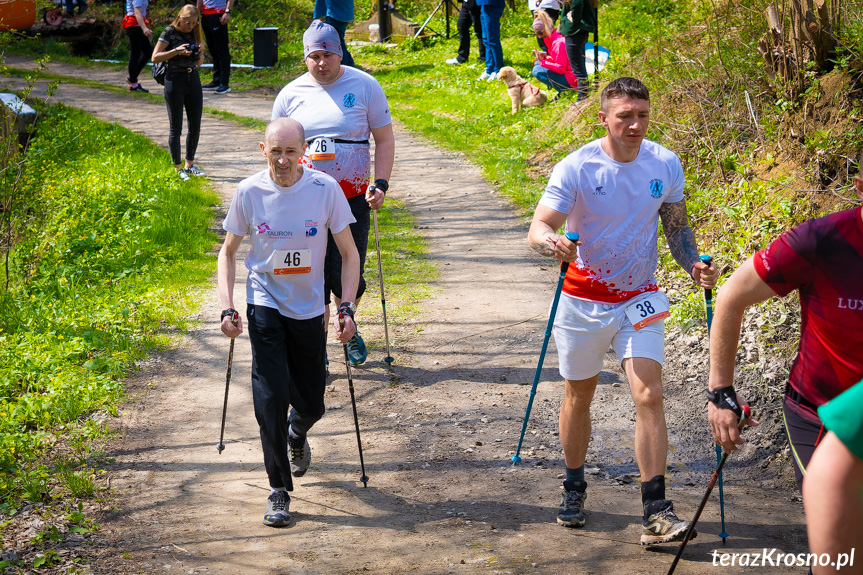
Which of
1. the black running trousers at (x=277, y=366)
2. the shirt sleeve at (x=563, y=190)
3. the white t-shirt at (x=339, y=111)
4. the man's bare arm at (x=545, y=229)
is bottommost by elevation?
the black running trousers at (x=277, y=366)

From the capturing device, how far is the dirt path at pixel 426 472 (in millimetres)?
4293

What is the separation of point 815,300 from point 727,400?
20.9 inches

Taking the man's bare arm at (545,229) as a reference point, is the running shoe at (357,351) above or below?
below

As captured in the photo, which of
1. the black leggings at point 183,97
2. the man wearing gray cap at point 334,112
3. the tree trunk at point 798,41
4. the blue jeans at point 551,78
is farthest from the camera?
the blue jeans at point 551,78

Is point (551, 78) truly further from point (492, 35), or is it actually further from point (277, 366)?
point (277, 366)

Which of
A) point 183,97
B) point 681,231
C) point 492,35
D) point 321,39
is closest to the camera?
point 681,231

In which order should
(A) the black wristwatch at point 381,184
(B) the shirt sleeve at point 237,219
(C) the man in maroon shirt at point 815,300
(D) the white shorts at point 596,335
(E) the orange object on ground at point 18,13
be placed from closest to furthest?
(C) the man in maroon shirt at point 815,300 < (D) the white shorts at point 596,335 < (B) the shirt sleeve at point 237,219 < (A) the black wristwatch at point 381,184 < (E) the orange object on ground at point 18,13

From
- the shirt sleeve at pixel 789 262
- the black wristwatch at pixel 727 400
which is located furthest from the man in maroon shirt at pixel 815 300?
the black wristwatch at pixel 727 400

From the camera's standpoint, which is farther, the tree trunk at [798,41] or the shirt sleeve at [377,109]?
the tree trunk at [798,41]

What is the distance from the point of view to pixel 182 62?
11.1 metres

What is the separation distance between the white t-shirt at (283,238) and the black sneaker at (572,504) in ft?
5.31

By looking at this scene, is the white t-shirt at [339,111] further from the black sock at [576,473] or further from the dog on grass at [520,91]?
the dog on grass at [520,91]

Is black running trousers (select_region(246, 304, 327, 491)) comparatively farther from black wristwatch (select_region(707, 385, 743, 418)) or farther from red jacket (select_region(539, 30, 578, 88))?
red jacket (select_region(539, 30, 578, 88))

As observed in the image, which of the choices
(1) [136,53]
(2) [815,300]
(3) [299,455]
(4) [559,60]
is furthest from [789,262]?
(1) [136,53]
